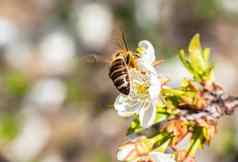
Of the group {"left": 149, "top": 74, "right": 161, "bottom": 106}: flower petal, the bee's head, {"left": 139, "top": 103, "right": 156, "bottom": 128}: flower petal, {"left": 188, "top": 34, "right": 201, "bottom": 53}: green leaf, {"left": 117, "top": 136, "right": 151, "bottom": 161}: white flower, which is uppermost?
{"left": 188, "top": 34, "right": 201, "bottom": 53}: green leaf

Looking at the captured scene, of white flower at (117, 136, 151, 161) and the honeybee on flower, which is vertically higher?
the honeybee on flower

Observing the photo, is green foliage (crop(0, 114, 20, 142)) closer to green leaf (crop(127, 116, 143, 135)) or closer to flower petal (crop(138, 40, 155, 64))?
green leaf (crop(127, 116, 143, 135))

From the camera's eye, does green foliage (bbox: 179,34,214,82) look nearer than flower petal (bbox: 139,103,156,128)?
No

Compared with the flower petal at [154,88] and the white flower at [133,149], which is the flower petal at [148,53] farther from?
the white flower at [133,149]

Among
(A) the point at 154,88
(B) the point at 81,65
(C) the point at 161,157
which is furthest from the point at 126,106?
(B) the point at 81,65

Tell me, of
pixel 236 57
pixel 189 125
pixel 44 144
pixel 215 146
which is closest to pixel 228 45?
pixel 236 57

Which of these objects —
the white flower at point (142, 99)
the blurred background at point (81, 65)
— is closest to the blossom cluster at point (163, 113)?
the white flower at point (142, 99)

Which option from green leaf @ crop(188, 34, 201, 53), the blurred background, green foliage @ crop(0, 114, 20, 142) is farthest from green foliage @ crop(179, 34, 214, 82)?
green foliage @ crop(0, 114, 20, 142)
